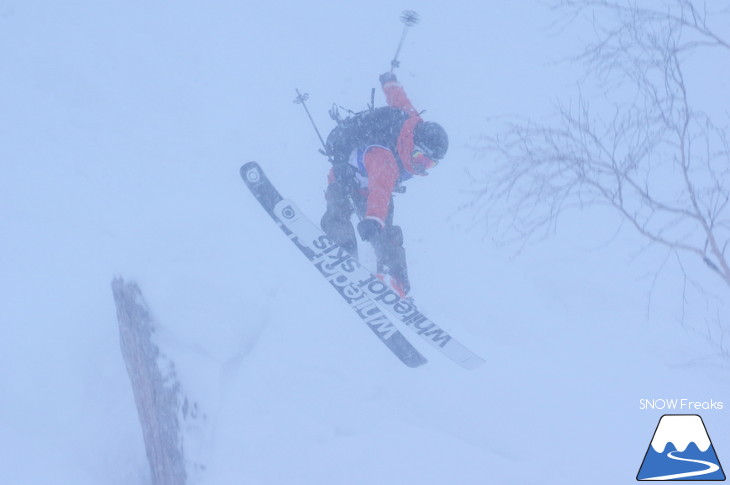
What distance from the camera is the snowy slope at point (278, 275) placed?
503 centimetres

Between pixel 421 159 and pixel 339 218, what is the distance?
1.07 m

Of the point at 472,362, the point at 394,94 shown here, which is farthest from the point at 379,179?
the point at 472,362

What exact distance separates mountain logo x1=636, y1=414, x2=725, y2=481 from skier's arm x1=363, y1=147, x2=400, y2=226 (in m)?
3.11


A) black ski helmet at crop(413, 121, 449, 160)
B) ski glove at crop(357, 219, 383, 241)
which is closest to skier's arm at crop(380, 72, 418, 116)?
black ski helmet at crop(413, 121, 449, 160)

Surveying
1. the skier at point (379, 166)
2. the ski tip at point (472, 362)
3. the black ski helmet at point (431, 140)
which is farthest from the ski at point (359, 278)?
the black ski helmet at point (431, 140)

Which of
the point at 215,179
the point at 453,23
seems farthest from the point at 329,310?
the point at 453,23

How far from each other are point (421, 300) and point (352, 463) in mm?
1868

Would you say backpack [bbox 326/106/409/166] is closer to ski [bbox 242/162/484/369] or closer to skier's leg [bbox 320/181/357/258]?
A: skier's leg [bbox 320/181/357/258]

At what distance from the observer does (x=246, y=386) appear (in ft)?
17.0

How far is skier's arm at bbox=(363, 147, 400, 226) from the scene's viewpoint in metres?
4.03

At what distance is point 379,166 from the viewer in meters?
4.10

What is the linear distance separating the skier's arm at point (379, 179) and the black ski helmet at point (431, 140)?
25 centimetres

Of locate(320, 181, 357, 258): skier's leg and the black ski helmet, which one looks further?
locate(320, 181, 357, 258): skier's leg

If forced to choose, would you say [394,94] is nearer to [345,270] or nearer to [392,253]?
[392,253]
